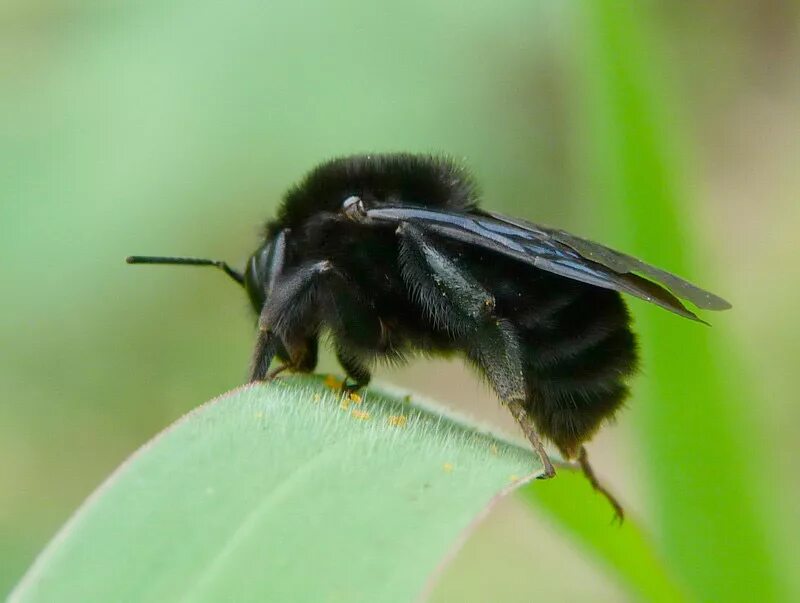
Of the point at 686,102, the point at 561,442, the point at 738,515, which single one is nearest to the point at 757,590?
the point at 738,515

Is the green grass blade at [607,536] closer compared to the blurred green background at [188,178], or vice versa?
the green grass blade at [607,536]

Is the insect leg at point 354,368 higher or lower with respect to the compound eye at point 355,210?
lower

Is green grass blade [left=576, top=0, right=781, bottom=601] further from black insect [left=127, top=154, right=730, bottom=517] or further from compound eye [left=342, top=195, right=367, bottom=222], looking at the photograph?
compound eye [left=342, top=195, right=367, bottom=222]

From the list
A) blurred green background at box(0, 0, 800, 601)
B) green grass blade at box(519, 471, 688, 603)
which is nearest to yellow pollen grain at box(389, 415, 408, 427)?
green grass blade at box(519, 471, 688, 603)

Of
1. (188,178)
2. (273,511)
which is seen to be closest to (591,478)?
(273,511)

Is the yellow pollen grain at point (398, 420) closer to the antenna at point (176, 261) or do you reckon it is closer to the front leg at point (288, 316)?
the front leg at point (288, 316)

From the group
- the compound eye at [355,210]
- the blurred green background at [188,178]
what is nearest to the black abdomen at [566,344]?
the compound eye at [355,210]
